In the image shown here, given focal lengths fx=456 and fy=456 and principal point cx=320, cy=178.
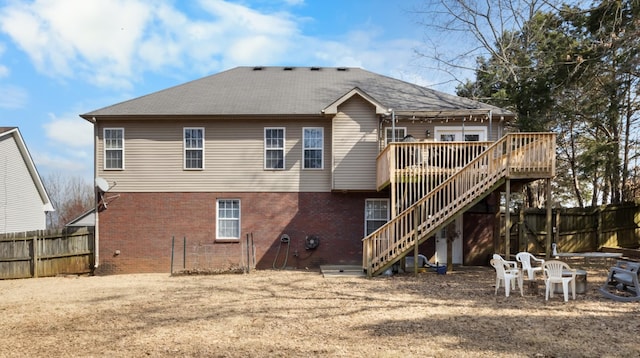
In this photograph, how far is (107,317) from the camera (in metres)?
8.90

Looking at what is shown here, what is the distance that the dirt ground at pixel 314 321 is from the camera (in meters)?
6.71

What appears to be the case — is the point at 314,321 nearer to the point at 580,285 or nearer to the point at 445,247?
the point at 580,285

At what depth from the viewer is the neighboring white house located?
925 inches

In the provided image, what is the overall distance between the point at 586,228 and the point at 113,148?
20056 mm

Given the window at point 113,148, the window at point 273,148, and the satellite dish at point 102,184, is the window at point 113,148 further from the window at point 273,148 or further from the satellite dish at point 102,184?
the window at point 273,148

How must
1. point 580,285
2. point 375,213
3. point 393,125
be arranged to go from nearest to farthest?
point 580,285 < point 393,125 < point 375,213

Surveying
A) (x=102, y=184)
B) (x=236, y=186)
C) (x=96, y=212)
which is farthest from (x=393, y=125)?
(x=96, y=212)

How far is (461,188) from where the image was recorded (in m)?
13.6

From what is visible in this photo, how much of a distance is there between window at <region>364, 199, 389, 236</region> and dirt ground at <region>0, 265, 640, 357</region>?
12.1 ft

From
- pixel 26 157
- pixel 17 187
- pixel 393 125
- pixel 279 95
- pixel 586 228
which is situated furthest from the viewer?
pixel 26 157

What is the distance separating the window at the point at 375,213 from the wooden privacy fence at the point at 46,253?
1021 centimetres

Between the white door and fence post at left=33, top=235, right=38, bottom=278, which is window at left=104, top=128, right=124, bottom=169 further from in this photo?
the white door

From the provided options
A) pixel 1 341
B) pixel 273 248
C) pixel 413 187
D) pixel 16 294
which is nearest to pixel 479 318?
pixel 413 187

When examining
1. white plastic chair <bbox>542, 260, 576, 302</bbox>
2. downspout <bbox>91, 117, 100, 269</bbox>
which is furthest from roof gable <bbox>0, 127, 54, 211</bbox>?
white plastic chair <bbox>542, 260, 576, 302</bbox>
